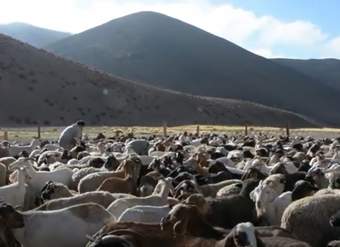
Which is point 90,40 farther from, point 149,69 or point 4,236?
point 4,236

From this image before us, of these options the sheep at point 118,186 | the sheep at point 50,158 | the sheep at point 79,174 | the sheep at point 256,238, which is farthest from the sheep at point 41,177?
the sheep at point 256,238

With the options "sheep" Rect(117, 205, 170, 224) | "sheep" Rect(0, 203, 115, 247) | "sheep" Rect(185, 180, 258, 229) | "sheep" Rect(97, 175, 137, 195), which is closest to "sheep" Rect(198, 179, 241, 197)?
"sheep" Rect(97, 175, 137, 195)

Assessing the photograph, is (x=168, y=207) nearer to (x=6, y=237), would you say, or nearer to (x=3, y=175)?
(x=6, y=237)

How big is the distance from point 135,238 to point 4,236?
84.5 inches

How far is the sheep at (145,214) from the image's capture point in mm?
9922

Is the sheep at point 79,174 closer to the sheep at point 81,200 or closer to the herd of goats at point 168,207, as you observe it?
the herd of goats at point 168,207

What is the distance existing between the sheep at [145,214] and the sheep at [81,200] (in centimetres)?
106

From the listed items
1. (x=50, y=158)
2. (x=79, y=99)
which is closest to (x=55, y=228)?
(x=50, y=158)

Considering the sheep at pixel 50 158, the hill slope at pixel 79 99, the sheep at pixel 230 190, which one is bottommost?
the sheep at pixel 230 190

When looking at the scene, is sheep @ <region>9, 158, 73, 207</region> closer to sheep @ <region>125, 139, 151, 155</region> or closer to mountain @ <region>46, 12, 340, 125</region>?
sheep @ <region>125, 139, 151, 155</region>

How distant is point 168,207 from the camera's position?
1044 centimetres

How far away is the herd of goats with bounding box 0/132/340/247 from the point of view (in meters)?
8.09

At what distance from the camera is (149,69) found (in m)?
132

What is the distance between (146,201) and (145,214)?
1.10 m
